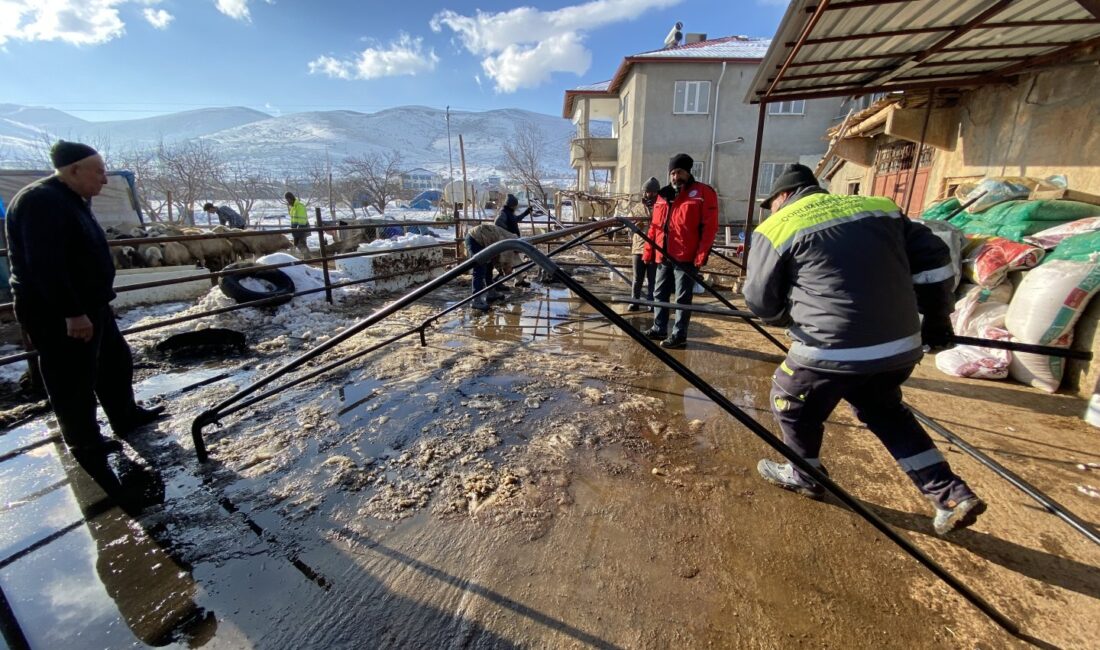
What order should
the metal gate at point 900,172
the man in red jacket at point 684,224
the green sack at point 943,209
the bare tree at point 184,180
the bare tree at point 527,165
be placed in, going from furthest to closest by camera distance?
the bare tree at point 184,180 → the bare tree at point 527,165 → the metal gate at point 900,172 → the green sack at point 943,209 → the man in red jacket at point 684,224

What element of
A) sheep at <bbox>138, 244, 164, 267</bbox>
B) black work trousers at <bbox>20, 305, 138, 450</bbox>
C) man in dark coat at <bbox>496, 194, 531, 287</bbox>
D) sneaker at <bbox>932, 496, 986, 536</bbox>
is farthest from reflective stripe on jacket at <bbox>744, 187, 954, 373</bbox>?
sheep at <bbox>138, 244, 164, 267</bbox>

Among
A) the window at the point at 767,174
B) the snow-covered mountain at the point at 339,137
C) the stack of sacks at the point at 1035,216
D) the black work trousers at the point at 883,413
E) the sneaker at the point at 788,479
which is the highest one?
Result: the snow-covered mountain at the point at 339,137

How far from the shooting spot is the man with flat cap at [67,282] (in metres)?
2.24

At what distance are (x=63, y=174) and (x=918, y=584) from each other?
174 inches

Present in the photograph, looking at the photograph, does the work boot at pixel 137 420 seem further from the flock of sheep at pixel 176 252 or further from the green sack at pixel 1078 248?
the green sack at pixel 1078 248

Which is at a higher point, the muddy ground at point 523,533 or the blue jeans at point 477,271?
the blue jeans at point 477,271

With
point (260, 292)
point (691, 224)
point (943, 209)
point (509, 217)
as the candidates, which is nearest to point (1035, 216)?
point (943, 209)

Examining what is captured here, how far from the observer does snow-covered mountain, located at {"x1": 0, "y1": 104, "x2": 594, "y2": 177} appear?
11650cm

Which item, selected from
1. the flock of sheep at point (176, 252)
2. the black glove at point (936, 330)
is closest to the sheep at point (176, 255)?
the flock of sheep at point (176, 252)

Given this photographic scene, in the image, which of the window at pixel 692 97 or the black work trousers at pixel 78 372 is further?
the window at pixel 692 97

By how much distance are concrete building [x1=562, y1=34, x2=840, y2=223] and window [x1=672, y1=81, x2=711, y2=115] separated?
0.04 m

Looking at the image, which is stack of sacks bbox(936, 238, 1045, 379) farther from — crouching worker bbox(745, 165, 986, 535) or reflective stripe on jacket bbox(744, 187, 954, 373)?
reflective stripe on jacket bbox(744, 187, 954, 373)

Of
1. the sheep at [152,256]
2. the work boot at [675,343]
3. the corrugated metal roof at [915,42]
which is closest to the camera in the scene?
the corrugated metal roof at [915,42]

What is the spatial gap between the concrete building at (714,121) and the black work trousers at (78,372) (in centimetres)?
1803
